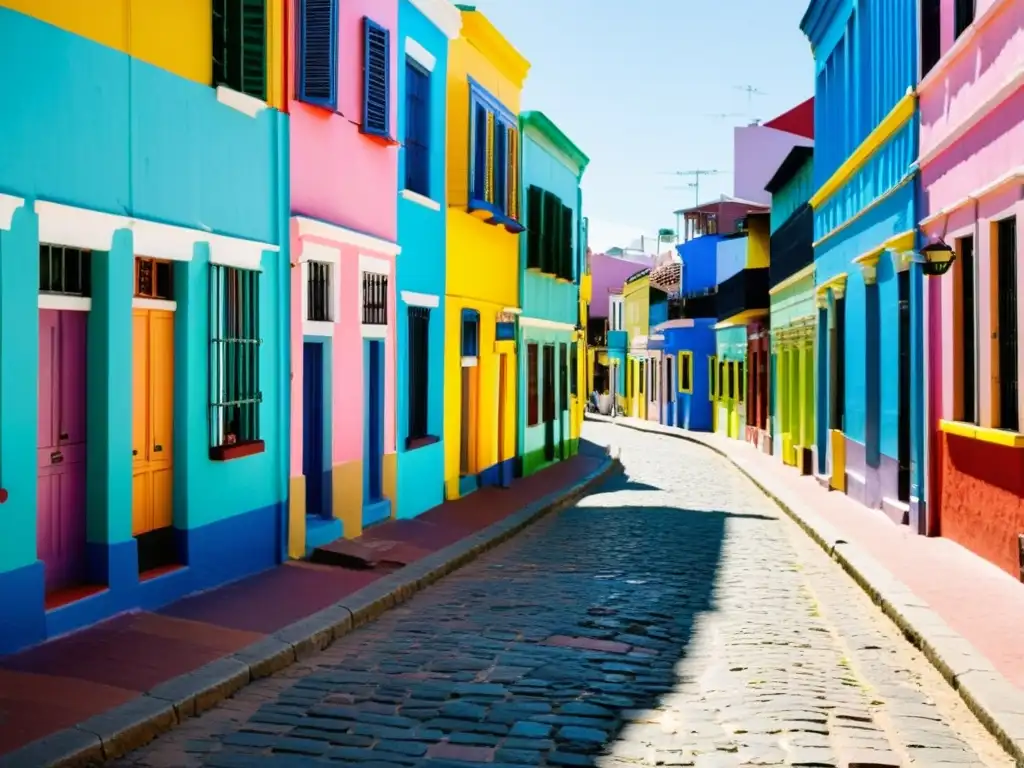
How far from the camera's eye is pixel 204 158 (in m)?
10.1

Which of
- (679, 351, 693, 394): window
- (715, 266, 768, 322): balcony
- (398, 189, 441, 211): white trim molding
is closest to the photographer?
(398, 189, 441, 211): white trim molding

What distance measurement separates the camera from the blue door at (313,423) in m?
12.8

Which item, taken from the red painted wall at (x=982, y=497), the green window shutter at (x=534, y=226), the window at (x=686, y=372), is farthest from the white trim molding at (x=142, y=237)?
the window at (x=686, y=372)

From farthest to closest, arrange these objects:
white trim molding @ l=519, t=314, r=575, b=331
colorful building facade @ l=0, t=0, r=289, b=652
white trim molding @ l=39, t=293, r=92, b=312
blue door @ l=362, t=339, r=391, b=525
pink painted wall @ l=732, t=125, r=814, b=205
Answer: pink painted wall @ l=732, t=125, r=814, b=205
white trim molding @ l=519, t=314, r=575, b=331
blue door @ l=362, t=339, r=391, b=525
white trim molding @ l=39, t=293, r=92, b=312
colorful building facade @ l=0, t=0, r=289, b=652

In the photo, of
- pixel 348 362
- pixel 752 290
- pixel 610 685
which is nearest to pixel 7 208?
pixel 610 685

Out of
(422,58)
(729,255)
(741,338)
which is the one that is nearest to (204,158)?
(422,58)

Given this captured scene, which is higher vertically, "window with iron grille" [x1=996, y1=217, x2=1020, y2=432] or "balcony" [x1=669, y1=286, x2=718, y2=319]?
"balcony" [x1=669, y1=286, x2=718, y2=319]

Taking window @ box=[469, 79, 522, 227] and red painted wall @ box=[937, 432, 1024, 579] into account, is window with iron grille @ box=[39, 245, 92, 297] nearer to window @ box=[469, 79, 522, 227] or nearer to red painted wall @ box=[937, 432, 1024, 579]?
red painted wall @ box=[937, 432, 1024, 579]

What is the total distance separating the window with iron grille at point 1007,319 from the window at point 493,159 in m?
8.88

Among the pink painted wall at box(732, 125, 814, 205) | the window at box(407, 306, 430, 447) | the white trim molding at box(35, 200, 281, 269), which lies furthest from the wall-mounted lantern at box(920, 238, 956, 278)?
the pink painted wall at box(732, 125, 814, 205)

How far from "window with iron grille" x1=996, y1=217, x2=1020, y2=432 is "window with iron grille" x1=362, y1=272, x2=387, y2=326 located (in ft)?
21.0

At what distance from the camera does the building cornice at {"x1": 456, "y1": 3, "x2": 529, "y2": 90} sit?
18.7 m

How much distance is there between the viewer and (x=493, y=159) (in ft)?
66.1

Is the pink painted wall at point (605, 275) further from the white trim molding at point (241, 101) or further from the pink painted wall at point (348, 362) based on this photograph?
the white trim molding at point (241, 101)
